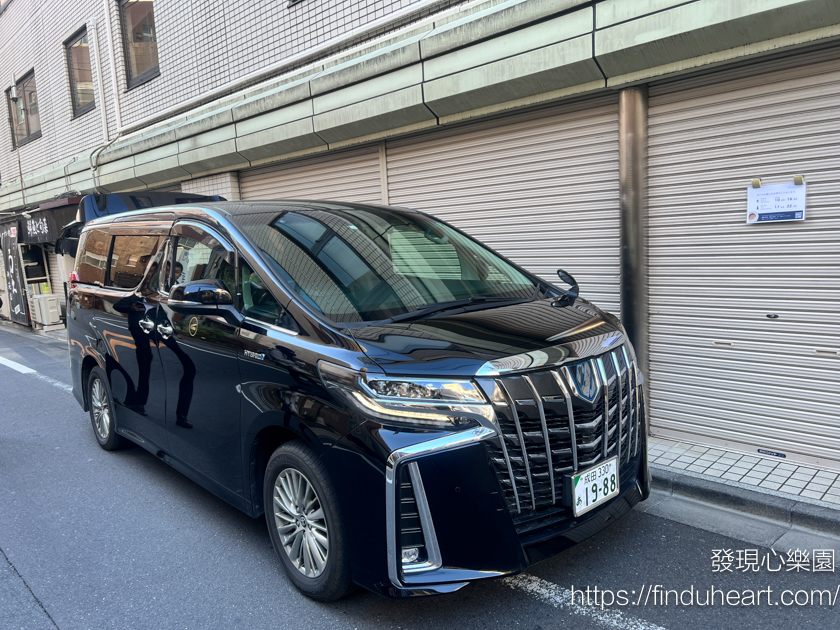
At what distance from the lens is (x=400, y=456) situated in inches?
98.5

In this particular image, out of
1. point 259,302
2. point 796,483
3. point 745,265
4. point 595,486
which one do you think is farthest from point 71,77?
point 796,483

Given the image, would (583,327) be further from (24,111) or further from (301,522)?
(24,111)

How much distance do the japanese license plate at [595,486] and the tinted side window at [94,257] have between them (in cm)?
411

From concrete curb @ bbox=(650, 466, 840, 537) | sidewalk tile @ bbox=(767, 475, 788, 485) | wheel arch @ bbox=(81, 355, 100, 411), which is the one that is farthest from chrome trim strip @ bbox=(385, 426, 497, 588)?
wheel arch @ bbox=(81, 355, 100, 411)

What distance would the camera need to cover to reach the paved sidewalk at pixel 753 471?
3955 millimetres

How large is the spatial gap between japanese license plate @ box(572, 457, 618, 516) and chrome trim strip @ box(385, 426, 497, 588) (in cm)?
53

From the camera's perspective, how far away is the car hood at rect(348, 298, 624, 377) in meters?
2.65

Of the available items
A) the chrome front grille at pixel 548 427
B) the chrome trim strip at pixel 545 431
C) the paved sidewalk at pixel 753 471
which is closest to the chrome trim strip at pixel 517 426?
the chrome front grille at pixel 548 427

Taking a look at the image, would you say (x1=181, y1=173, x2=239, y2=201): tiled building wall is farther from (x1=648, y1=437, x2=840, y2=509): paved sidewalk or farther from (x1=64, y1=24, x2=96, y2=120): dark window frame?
(x1=648, y1=437, x2=840, y2=509): paved sidewalk

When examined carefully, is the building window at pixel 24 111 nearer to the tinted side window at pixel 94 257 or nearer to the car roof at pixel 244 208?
the tinted side window at pixel 94 257

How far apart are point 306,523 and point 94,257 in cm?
357

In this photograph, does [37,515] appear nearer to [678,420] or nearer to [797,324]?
[678,420]

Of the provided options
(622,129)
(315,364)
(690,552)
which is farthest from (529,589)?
(622,129)

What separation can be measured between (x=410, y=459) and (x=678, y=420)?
11.2ft
